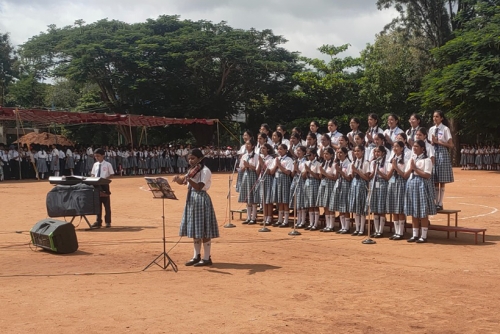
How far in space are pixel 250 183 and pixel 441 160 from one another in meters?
4.11

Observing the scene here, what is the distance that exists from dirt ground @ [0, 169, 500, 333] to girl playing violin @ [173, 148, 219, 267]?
46 cm

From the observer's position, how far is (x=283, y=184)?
41.8 ft

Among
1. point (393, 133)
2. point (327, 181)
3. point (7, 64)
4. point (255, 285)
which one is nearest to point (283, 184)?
point (327, 181)

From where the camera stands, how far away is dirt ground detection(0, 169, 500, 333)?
582 cm

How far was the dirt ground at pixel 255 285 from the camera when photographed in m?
5.82

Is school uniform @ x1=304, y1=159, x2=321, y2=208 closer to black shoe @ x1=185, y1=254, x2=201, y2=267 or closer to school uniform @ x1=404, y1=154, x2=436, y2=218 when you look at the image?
school uniform @ x1=404, y1=154, x2=436, y2=218

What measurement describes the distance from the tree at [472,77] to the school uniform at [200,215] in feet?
74.5

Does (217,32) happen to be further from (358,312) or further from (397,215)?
(358,312)

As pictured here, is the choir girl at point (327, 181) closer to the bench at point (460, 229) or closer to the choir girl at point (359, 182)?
the choir girl at point (359, 182)

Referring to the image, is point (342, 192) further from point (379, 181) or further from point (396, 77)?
point (396, 77)

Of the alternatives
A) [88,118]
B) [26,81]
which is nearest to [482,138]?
[88,118]

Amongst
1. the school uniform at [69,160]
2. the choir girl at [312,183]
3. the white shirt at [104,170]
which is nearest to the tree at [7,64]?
the school uniform at [69,160]

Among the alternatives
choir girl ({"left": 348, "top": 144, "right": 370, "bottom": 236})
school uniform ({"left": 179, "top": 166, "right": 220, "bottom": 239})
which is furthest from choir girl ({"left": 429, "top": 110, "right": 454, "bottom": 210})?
school uniform ({"left": 179, "top": 166, "right": 220, "bottom": 239})

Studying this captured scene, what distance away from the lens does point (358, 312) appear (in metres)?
6.18
